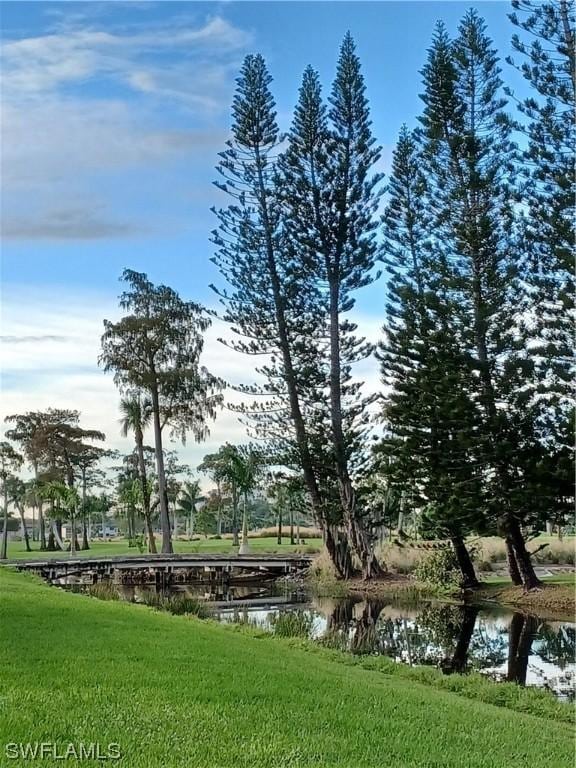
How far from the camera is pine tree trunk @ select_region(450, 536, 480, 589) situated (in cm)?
1862

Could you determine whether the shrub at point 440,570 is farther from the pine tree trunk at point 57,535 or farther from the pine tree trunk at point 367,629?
the pine tree trunk at point 57,535

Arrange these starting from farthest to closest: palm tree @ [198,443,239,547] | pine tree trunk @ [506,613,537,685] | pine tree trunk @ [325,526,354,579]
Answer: palm tree @ [198,443,239,547] < pine tree trunk @ [325,526,354,579] < pine tree trunk @ [506,613,537,685]

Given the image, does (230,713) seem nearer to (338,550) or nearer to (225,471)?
(338,550)

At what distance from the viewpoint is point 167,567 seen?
23.0 m

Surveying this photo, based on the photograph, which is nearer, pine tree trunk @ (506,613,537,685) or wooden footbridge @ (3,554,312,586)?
pine tree trunk @ (506,613,537,685)

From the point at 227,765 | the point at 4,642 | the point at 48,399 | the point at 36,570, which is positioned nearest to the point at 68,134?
the point at 4,642

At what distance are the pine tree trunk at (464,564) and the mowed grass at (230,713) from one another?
41.0ft

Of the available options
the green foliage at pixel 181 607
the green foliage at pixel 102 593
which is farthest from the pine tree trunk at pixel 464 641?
the green foliage at pixel 102 593

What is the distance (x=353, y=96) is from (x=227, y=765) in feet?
65.9

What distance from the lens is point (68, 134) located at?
32.6ft

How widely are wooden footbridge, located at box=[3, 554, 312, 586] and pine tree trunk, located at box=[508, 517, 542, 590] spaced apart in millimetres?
7923

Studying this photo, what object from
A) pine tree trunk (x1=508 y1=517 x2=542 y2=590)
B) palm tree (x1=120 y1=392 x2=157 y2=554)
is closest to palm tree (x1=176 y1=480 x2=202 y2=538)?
palm tree (x1=120 y1=392 x2=157 y2=554)

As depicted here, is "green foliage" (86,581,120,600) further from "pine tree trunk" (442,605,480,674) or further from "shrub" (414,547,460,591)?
"shrub" (414,547,460,591)

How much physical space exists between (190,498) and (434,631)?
41.0m
